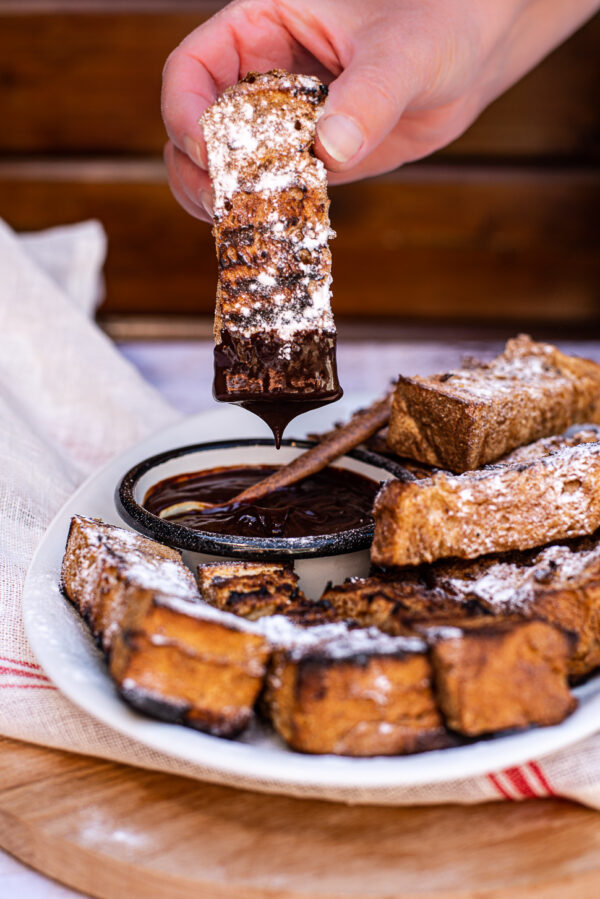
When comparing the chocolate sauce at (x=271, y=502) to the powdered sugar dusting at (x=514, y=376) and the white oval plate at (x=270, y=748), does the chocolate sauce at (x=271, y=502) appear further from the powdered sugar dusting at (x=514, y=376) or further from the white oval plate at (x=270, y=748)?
the white oval plate at (x=270, y=748)

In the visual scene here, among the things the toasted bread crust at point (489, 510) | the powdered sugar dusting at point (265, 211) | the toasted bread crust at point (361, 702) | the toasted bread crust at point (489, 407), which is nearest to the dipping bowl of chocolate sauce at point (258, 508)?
the toasted bread crust at point (489, 407)

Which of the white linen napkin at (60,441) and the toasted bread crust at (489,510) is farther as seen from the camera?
the toasted bread crust at (489,510)

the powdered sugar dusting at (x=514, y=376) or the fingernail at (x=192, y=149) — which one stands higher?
the fingernail at (x=192, y=149)

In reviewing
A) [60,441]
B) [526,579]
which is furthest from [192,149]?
[526,579]

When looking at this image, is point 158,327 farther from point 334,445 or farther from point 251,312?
point 251,312

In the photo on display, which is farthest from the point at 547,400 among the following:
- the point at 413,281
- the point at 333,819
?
the point at 413,281

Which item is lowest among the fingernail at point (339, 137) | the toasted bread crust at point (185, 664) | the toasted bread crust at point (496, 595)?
the toasted bread crust at point (185, 664)
